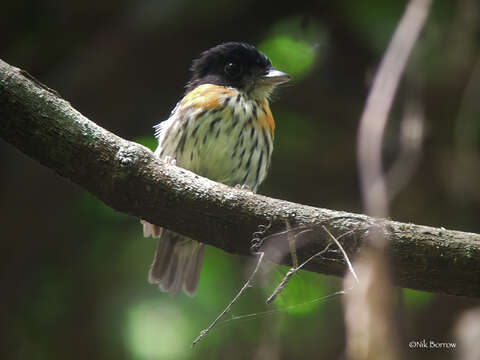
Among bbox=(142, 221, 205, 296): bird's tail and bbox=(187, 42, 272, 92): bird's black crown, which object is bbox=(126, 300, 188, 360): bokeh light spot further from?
bbox=(187, 42, 272, 92): bird's black crown

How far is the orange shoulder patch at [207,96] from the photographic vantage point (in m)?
3.32

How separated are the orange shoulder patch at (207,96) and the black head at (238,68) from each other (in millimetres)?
142

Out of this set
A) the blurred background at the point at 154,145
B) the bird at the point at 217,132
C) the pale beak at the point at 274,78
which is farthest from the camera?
the blurred background at the point at 154,145

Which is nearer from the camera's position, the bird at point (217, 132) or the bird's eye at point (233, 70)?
the bird at point (217, 132)

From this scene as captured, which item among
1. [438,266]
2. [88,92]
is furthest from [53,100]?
[88,92]

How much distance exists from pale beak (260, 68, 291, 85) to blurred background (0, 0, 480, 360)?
0.66m

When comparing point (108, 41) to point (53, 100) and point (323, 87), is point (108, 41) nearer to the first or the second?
point (323, 87)

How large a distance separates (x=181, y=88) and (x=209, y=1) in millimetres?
666

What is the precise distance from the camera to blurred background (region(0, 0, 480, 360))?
4.08 meters

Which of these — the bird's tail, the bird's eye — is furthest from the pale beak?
the bird's tail

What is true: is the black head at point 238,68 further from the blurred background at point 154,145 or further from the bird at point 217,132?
the blurred background at point 154,145

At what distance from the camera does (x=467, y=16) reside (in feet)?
11.4

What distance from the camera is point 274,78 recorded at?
11.7ft

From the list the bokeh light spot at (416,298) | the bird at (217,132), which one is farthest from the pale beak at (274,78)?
the bokeh light spot at (416,298)
